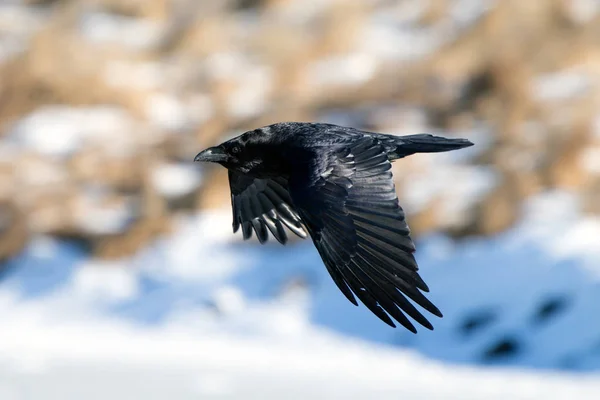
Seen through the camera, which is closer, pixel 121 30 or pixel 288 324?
pixel 288 324

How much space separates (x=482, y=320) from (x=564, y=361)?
1410 mm

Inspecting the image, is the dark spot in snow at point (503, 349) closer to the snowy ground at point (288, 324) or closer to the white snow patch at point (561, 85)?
the snowy ground at point (288, 324)

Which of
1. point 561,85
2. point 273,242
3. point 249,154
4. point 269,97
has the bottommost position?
point 249,154

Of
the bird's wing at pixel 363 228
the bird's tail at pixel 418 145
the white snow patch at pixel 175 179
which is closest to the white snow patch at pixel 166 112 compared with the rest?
the white snow patch at pixel 175 179

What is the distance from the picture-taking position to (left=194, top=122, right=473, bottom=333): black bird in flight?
4.17m

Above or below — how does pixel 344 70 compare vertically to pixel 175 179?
above

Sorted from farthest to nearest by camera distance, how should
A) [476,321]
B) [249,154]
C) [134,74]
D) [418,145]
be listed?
1. [134,74]
2. [476,321]
3. [249,154]
4. [418,145]

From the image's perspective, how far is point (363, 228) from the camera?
14.6ft

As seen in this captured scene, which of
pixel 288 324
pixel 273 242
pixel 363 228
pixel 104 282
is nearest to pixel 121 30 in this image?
→ pixel 104 282

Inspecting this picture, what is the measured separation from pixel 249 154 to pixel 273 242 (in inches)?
402

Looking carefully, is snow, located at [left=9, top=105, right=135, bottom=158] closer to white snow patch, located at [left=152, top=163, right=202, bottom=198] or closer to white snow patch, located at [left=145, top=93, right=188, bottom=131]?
white snow patch, located at [left=145, top=93, right=188, bottom=131]

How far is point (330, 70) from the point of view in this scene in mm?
20609

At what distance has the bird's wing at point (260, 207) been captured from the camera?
607 cm

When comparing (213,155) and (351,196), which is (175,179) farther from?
(351,196)
